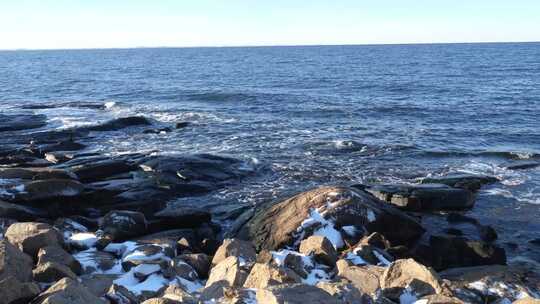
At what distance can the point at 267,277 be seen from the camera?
9.32 meters

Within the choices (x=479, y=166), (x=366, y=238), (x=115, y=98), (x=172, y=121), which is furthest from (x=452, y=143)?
(x=115, y=98)

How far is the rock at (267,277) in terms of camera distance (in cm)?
921

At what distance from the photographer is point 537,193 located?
20984 millimetres

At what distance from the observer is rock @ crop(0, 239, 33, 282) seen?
373 inches

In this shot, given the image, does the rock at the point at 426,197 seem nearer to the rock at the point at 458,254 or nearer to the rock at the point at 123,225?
the rock at the point at 458,254

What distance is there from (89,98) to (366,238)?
153 ft

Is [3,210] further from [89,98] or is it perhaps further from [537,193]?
[89,98]

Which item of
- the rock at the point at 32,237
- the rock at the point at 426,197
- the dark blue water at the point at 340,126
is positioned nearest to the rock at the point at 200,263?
the rock at the point at 32,237

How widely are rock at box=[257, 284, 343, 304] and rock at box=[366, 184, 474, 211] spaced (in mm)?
11248

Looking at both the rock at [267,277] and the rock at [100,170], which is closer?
the rock at [267,277]

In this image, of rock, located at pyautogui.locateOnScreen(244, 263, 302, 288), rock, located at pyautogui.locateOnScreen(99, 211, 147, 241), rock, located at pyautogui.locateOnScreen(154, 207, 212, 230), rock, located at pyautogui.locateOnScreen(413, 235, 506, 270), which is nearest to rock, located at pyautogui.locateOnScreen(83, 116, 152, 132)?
rock, located at pyautogui.locateOnScreen(154, 207, 212, 230)

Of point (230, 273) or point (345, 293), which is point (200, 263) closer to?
point (230, 273)

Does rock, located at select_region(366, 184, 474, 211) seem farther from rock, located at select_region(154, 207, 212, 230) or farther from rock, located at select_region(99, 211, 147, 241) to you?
rock, located at select_region(99, 211, 147, 241)

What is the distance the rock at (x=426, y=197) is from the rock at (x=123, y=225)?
915 cm
